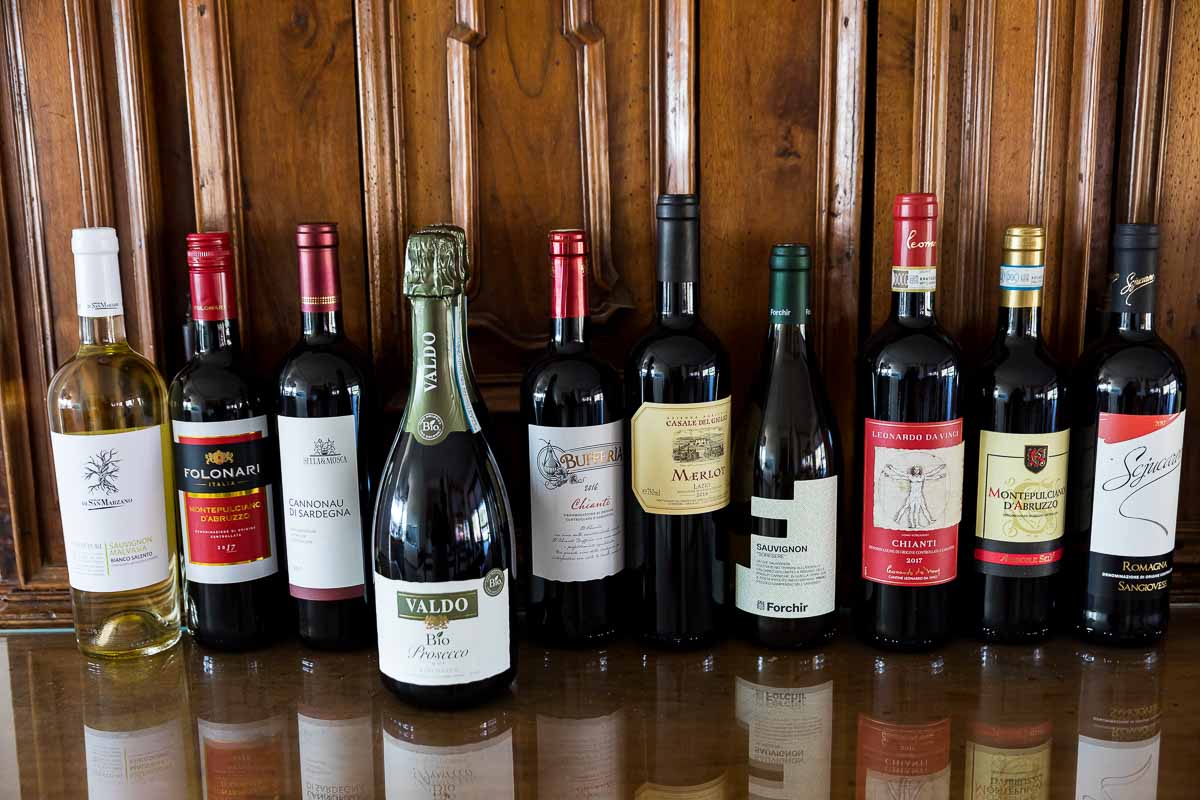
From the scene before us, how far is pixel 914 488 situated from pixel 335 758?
556mm

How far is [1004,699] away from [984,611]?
0.12 m

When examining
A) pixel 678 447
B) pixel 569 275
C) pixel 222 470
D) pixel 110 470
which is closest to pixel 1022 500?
pixel 678 447

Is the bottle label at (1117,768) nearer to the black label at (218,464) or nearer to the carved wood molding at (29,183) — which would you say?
the black label at (218,464)

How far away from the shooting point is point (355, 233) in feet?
3.39

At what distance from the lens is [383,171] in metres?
1.01

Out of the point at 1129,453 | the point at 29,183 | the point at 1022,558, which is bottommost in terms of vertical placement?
the point at 1022,558

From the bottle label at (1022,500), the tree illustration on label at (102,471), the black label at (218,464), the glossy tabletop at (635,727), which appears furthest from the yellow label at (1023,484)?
the tree illustration on label at (102,471)

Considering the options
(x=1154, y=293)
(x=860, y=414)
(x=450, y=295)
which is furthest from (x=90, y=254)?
(x=1154, y=293)

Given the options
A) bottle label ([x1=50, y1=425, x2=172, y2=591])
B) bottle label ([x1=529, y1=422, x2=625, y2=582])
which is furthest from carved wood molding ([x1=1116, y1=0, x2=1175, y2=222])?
bottle label ([x1=50, y1=425, x2=172, y2=591])

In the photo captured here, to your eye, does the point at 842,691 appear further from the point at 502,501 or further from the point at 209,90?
the point at 209,90

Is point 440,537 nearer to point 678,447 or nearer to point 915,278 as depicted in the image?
point 678,447

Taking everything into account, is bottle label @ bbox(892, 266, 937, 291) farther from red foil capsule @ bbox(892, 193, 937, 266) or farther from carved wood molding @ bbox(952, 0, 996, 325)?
carved wood molding @ bbox(952, 0, 996, 325)

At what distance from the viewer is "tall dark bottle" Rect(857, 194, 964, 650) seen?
36.1 inches

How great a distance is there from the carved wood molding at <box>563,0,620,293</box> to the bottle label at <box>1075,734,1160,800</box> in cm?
59
